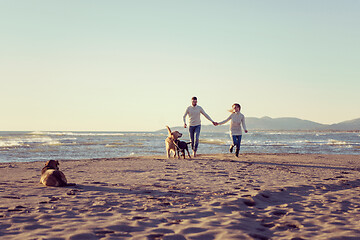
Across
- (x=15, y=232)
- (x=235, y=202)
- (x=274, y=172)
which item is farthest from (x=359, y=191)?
(x=15, y=232)

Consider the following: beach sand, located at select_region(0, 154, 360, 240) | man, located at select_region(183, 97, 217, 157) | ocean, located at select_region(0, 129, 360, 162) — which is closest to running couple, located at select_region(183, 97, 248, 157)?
man, located at select_region(183, 97, 217, 157)

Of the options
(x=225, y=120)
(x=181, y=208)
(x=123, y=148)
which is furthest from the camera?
(x=123, y=148)

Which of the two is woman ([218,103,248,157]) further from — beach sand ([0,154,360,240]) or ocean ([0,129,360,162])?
ocean ([0,129,360,162])

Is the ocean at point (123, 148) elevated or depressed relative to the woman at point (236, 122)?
depressed

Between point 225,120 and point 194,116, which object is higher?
point 194,116

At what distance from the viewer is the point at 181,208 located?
14.0ft

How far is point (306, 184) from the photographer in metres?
6.33

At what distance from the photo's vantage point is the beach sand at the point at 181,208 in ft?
10.8

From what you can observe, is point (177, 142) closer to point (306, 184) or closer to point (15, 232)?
point (306, 184)

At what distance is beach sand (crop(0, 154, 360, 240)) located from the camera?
10.8 feet

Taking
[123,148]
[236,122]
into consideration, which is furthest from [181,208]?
[123,148]

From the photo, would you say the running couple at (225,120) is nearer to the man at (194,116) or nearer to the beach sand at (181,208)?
the man at (194,116)

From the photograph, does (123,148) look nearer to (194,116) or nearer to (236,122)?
(194,116)

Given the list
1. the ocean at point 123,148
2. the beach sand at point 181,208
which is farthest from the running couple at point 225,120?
the ocean at point 123,148
